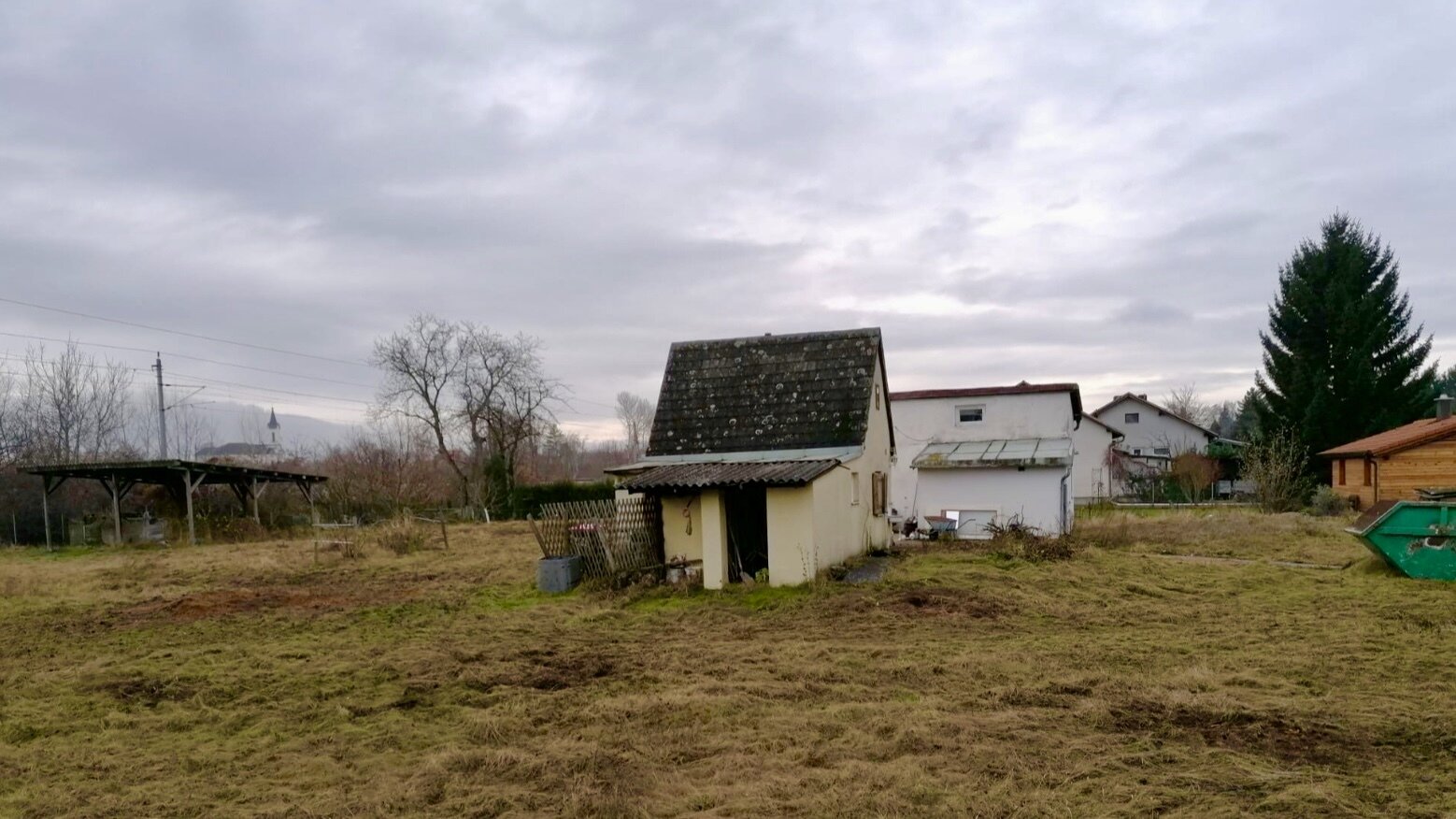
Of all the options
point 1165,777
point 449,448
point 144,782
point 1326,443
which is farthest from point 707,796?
point 449,448

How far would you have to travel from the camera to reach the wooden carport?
2638cm

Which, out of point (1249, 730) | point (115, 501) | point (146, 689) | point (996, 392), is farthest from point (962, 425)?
point (115, 501)

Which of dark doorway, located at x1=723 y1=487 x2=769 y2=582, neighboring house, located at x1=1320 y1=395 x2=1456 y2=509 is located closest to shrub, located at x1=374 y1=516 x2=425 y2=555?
dark doorway, located at x1=723 y1=487 x2=769 y2=582

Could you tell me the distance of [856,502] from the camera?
16812 millimetres

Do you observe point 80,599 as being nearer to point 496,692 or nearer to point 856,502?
point 496,692

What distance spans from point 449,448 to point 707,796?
44.9m

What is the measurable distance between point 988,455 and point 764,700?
17.5 meters

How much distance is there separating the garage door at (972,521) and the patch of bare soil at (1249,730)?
15.9 metres

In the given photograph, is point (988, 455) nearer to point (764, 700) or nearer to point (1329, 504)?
point (1329, 504)

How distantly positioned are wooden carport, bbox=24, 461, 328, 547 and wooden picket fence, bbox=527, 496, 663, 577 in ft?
54.2

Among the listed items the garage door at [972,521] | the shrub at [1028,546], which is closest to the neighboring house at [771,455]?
the shrub at [1028,546]

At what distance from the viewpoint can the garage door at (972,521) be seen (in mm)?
22953

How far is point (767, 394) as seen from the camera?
56.0ft

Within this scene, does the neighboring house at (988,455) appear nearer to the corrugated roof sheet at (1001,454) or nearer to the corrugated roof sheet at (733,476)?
the corrugated roof sheet at (1001,454)
